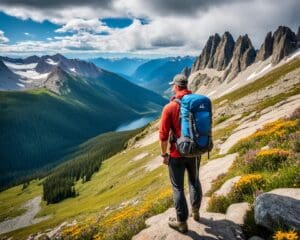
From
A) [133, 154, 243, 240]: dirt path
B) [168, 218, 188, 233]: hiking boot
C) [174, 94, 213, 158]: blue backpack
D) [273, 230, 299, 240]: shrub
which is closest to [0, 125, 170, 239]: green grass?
[133, 154, 243, 240]: dirt path

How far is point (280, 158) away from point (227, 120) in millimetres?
62419

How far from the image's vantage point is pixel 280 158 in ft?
51.3

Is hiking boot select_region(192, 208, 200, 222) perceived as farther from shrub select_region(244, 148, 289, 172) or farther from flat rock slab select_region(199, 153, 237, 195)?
flat rock slab select_region(199, 153, 237, 195)

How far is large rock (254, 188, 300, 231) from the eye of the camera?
32.3 feet

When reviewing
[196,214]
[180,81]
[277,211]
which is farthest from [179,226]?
[180,81]

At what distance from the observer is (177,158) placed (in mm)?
12273

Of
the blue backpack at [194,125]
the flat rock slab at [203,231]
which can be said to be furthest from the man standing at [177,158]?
the blue backpack at [194,125]

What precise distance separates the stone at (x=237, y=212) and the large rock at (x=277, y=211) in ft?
4.51

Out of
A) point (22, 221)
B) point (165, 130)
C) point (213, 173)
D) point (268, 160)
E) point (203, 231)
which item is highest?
point (165, 130)

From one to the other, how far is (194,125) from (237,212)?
347cm

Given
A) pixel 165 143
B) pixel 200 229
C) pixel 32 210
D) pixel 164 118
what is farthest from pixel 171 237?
pixel 32 210

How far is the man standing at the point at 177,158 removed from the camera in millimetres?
12109

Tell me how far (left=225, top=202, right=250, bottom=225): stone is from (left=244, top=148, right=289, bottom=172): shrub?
2.96m

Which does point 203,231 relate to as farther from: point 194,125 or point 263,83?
point 263,83
